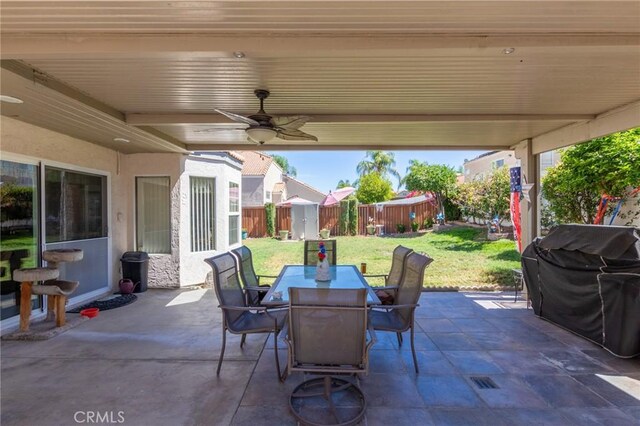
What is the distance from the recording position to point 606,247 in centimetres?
359

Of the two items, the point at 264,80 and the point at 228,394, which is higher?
the point at 264,80

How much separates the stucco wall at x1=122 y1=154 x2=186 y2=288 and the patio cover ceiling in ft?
5.14

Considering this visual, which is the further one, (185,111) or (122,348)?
(185,111)

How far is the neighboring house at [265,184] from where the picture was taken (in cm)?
1822

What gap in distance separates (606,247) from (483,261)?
17.1 ft

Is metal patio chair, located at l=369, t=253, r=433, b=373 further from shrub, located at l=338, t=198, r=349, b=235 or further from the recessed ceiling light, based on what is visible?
shrub, located at l=338, t=198, r=349, b=235

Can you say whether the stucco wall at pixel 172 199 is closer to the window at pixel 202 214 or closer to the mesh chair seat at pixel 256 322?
the window at pixel 202 214

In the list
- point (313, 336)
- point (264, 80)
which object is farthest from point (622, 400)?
point (264, 80)

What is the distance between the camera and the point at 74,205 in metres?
5.36

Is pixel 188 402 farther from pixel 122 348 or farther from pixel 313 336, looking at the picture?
pixel 122 348

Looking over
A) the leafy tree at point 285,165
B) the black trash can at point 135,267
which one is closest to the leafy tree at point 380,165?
the leafy tree at point 285,165

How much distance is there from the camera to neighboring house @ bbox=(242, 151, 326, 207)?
18219 mm

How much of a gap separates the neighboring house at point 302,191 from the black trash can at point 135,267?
1641 centimetres

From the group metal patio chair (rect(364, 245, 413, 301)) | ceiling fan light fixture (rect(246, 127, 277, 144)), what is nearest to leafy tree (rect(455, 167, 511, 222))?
metal patio chair (rect(364, 245, 413, 301))
